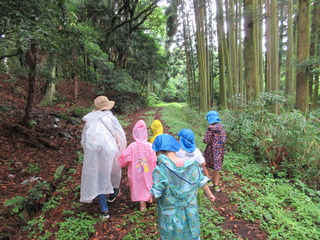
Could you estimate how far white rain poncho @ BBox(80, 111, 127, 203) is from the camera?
2.83m

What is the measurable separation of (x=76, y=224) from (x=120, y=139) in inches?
52.7

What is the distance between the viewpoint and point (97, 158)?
9.41ft

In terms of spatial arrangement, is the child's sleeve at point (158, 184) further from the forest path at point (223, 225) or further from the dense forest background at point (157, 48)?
the dense forest background at point (157, 48)

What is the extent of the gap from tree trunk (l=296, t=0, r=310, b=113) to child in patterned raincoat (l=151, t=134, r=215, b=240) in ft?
25.4

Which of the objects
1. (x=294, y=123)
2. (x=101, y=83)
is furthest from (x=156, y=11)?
(x=294, y=123)

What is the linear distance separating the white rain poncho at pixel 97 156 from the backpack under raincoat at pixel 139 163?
23 cm

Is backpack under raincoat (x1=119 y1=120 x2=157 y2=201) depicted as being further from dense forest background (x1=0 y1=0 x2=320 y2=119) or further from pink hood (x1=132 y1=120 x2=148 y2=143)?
dense forest background (x1=0 y1=0 x2=320 y2=119)

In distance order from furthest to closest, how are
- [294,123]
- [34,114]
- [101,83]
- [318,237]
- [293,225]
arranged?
[101,83], [34,114], [294,123], [293,225], [318,237]

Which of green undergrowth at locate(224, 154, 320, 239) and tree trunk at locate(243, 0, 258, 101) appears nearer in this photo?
green undergrowth at locate(224, 154, 320, 239)

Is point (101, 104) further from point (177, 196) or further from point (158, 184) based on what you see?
point (177, 196)

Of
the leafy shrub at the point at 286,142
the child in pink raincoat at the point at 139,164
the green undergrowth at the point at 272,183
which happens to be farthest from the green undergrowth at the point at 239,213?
the child in pink raincoat at the point at 139,164

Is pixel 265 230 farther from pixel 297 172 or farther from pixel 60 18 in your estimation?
pixel 60 18

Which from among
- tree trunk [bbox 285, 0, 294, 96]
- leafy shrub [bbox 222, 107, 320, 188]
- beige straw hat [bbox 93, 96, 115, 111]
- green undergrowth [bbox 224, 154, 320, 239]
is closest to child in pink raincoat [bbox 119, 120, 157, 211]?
beige straw hat [bbox 93, 96, 115, 111]

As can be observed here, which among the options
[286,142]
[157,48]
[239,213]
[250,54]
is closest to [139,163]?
[239,213]
